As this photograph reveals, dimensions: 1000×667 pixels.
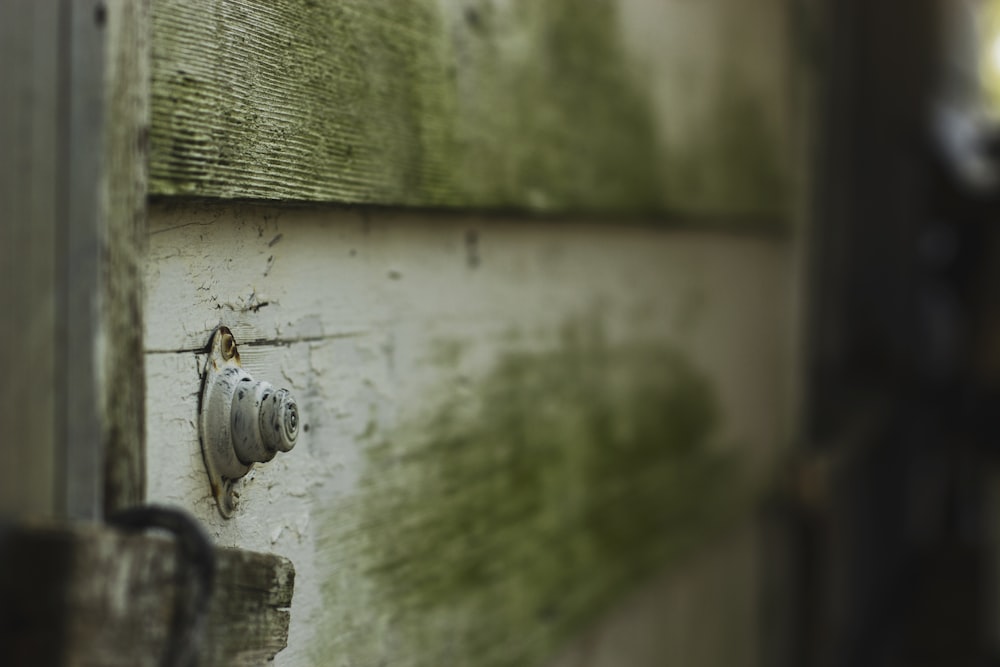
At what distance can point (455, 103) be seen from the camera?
1.02 meters

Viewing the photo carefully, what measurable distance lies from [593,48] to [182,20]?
0.82m

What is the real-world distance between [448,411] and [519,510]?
215 mm

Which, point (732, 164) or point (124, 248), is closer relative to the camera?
point (124, 248)

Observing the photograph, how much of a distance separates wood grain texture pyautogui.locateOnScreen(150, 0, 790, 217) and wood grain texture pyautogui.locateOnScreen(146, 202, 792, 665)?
40mm

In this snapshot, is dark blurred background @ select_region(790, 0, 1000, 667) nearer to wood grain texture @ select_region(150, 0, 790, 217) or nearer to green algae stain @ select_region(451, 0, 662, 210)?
wood grain texture @ select_region(150, 0, 790, 217)

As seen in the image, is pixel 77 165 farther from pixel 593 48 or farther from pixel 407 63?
pixel 593 48

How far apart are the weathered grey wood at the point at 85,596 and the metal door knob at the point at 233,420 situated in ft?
0.55

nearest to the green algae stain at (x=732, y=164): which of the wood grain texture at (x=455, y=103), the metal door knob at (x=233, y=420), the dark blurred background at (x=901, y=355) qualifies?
the wood grain texture at (x=455, y=103)

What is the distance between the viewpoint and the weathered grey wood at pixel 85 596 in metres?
0.49

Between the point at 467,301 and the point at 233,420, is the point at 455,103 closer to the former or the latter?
the point at 467,301

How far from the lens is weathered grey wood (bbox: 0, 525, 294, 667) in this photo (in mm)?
493

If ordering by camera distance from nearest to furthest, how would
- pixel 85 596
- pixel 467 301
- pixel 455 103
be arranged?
pixel 85 596 → pixel 455 103 → pixel 467 301

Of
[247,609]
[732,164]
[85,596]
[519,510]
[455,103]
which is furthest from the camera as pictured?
[732,164]

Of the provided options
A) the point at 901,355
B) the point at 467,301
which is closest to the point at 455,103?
the point at 467,301
